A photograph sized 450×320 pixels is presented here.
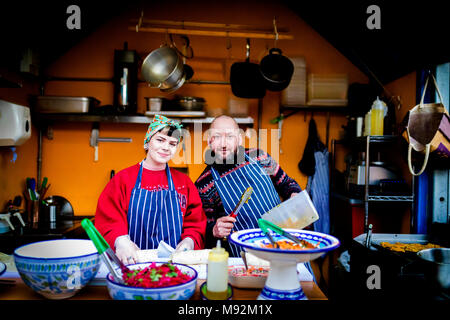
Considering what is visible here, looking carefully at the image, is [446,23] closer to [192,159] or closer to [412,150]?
[412,150]

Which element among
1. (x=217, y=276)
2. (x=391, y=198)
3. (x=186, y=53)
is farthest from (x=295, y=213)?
(x=186, y=53)

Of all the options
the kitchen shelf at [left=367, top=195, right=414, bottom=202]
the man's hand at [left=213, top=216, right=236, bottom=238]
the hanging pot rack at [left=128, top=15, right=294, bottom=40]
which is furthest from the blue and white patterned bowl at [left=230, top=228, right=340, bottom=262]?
the hanging pot rack at [left=128, top=15, right=294, bottom=40]

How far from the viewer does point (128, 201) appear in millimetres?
1987

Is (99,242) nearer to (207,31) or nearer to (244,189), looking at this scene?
(244,189)

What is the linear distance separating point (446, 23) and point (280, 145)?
1.91m

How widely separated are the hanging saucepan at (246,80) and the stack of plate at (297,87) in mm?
367

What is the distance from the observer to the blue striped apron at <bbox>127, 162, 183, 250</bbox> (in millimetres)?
1973

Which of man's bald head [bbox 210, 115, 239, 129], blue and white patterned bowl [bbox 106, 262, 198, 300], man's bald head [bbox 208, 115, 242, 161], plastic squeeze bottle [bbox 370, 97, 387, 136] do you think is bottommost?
blue and white patterned bowl [bbox 106, 262, 198, 300]

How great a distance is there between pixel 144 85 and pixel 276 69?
4.83 feet

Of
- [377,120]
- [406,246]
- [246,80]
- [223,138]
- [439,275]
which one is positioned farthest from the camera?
[246,80]

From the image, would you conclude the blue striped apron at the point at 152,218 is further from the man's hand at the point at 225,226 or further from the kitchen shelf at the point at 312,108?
the kitchen shelf at the point at 312,108

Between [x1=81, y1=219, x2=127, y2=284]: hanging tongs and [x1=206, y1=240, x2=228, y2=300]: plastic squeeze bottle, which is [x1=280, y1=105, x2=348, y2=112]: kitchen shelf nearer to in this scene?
[x1=206, y1=240, x2=228, y2=300]: plastic squeeze bottle

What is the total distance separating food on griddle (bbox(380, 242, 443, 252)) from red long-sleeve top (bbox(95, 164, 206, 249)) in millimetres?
1221
